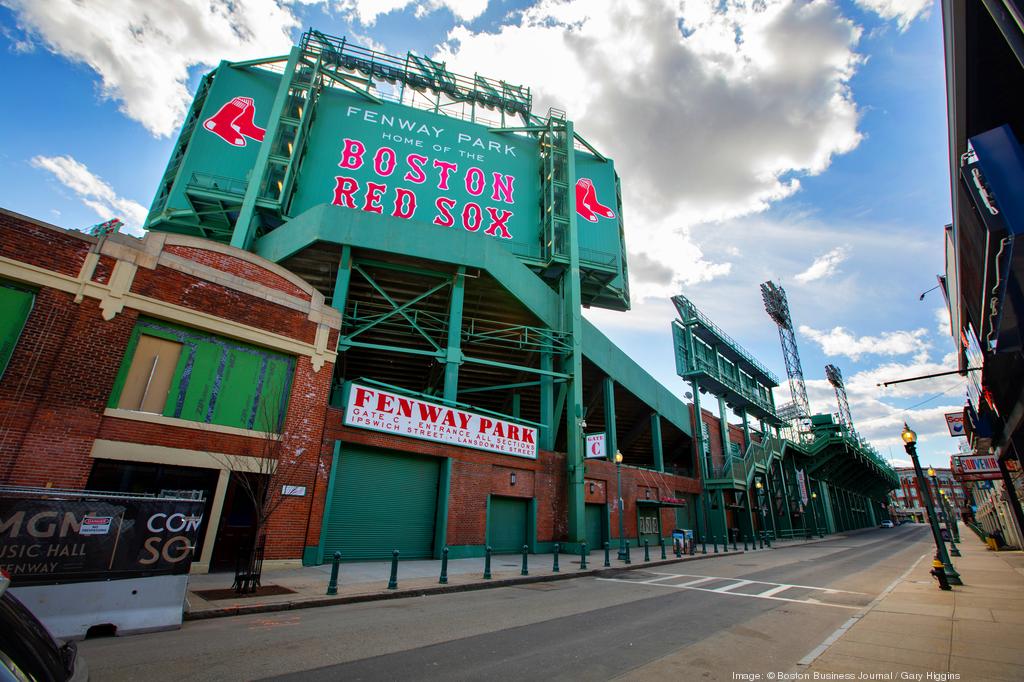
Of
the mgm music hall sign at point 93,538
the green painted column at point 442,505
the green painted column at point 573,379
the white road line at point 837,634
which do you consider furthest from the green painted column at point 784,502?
the mgm music hall sign at point 93,538

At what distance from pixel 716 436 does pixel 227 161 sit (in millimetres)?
43726

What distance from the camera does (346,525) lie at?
650 inches

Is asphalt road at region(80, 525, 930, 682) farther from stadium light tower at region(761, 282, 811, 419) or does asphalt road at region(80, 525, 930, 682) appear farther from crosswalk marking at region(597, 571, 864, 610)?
stadium light tower at region(761, 282, 811, 419)

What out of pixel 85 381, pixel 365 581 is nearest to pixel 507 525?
pixel 365 581

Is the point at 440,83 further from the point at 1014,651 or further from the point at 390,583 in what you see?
the point at 1014,651

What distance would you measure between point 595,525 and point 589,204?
69.6 ft

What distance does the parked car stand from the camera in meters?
2.22

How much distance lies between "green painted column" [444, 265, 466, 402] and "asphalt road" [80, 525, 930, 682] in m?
10.7

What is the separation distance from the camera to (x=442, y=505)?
19.0 meters

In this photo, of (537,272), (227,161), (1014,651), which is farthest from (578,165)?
(1014,651)

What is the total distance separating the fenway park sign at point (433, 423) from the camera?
1730 cm

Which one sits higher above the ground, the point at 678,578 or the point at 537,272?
the point at 537,272

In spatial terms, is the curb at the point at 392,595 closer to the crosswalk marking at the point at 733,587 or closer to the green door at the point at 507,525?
the crosswalk marking at the point at 733,587

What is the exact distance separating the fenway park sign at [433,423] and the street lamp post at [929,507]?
1423 centimetres
